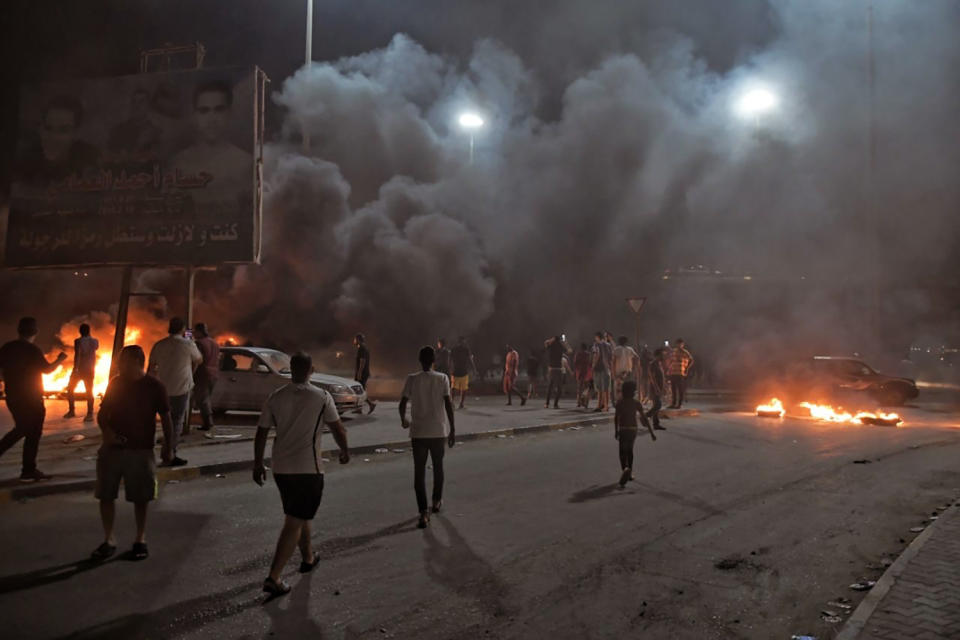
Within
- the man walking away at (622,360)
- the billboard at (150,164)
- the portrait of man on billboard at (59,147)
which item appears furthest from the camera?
the man walking away at (622,360)

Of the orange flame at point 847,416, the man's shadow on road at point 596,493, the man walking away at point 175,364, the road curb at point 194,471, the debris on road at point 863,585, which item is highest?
the man walking away at point 175,364

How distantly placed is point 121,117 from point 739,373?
68.4 ft

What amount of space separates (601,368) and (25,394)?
11.3 metres

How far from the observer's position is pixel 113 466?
4.52m

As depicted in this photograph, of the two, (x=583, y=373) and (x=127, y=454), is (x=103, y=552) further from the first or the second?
(x=583, y=373)

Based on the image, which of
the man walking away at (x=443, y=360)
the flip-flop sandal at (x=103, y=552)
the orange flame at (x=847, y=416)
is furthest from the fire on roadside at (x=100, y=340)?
the orange flame at (x=847, y=416)

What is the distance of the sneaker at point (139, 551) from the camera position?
450 centimetres

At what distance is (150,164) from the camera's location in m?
12.0

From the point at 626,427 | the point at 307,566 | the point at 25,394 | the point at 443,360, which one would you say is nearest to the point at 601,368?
the point at 443,360

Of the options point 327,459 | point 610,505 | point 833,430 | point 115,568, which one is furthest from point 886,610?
point 833,430

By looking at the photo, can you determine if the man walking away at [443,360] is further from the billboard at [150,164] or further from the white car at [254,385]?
the billboard at [150,164]

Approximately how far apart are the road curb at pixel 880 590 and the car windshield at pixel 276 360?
10.1 m

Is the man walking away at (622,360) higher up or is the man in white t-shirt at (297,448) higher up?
the man walking away at (622,360)

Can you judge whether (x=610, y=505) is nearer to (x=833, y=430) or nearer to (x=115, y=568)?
(x=115, y=568)
